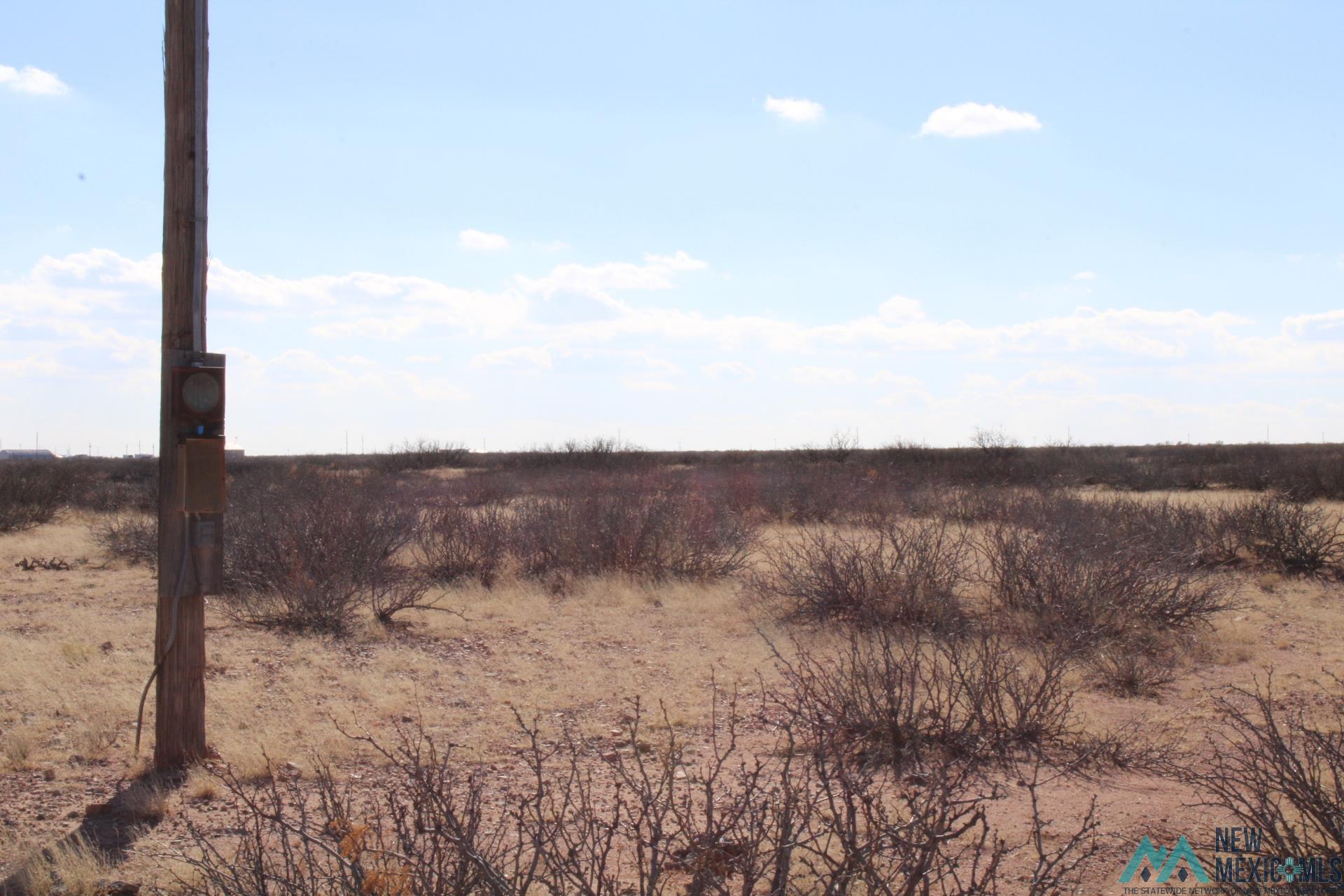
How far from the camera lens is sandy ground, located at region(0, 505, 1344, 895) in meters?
4.50

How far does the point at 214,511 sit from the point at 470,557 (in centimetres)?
815

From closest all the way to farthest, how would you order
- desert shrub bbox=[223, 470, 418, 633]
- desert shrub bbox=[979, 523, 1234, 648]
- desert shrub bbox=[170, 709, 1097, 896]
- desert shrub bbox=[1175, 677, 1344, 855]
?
desert shrub bbox=[170, 709, 1097, 896] → desert shrub bbox=[1175, 677, 1344, 855] → desert shrub bbox=[979, 523, 1234, 648] → desert shrub bbox=[223, 470, 418, 633]

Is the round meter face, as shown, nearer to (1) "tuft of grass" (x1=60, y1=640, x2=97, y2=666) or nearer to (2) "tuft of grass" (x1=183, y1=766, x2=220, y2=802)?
(2) "tuft of grass" (x1=183, y1=766, x2=220, y2=802)

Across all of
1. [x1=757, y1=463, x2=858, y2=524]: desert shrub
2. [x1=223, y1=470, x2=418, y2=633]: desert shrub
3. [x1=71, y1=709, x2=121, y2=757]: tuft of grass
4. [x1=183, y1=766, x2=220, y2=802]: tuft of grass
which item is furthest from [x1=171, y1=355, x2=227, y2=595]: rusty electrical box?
[x1=757, y1=463, x2=858, y2=524]: desert shrub

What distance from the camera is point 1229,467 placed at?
32844 mm

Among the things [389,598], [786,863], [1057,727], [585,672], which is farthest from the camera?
[389,598]

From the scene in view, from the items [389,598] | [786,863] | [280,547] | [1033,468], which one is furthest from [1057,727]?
[1033,468]

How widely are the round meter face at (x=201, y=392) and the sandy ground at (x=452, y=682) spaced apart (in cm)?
186

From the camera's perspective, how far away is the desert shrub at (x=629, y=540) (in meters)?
12.7

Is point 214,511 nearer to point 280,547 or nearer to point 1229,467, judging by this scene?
point 280,547

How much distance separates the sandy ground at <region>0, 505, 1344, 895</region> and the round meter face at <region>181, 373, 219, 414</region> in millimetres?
1859

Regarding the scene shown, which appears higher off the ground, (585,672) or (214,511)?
(214,511)

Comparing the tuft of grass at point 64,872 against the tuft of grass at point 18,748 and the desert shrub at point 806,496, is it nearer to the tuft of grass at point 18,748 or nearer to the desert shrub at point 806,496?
the tuft of grass at point 18,748

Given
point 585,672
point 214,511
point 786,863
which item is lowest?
point 585,672
